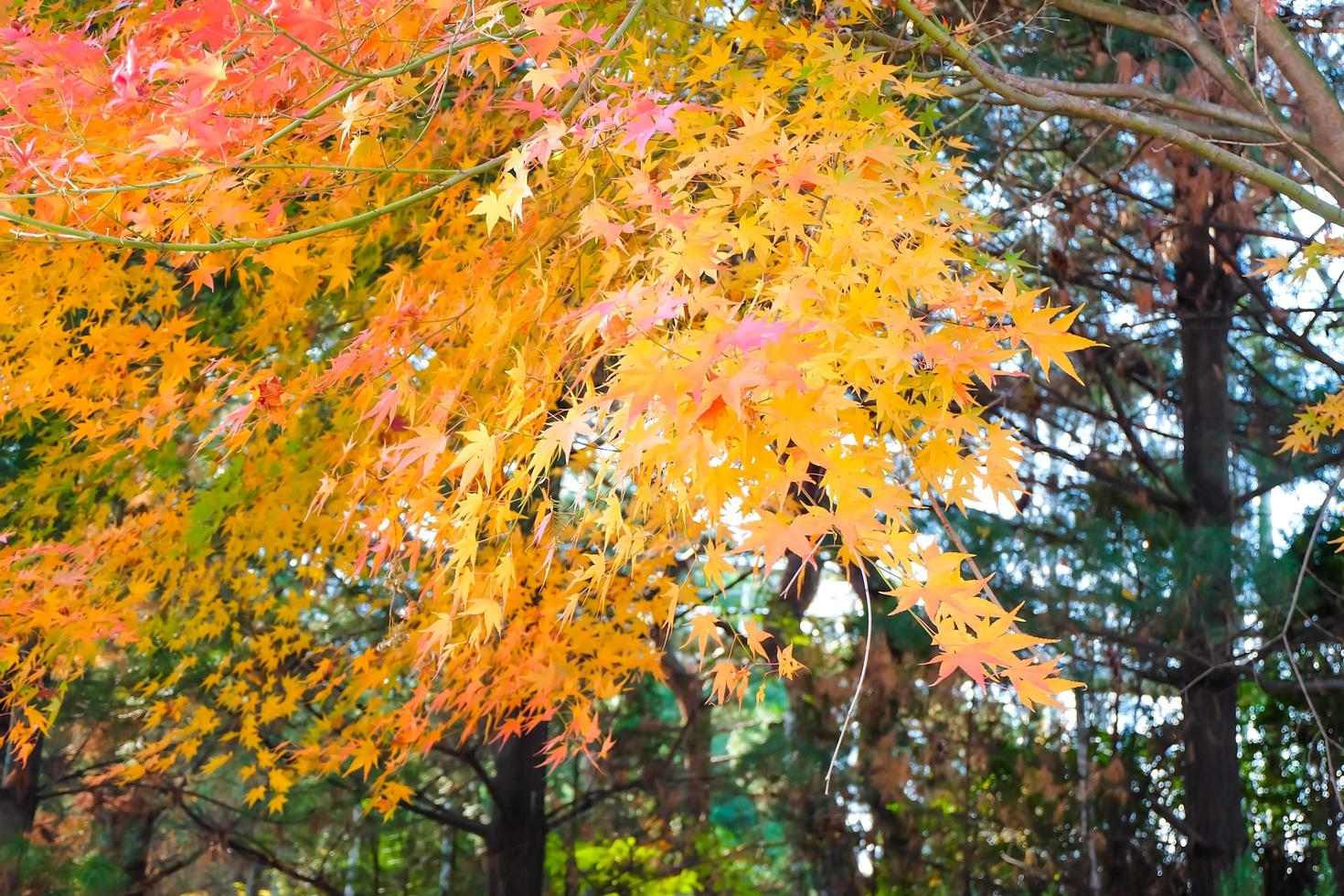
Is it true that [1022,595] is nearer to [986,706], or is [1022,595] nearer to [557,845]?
[986,706]

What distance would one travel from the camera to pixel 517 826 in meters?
5.88

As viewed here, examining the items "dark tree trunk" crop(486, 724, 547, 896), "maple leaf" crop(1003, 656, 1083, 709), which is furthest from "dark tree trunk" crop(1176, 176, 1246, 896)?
"maple leaf" crop(1003, 656, 1083, 709)

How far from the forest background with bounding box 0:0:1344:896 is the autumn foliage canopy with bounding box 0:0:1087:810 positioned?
2 centimetres

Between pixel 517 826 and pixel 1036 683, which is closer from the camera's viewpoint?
pixel 1036 683

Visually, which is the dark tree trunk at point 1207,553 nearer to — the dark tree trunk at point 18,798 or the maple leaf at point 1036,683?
the maple leaf at point 1036,683

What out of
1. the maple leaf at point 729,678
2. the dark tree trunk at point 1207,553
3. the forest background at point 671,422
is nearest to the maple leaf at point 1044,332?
the forest background at point 671,422

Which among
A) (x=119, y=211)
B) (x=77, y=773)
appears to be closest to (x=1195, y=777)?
(x=119, y=211)

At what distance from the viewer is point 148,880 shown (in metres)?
6.62

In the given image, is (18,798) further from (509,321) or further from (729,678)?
(729,678)

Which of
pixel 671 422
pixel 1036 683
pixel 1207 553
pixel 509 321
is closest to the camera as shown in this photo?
pixel 1036 683

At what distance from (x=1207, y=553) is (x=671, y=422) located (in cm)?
412

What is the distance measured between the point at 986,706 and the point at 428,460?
496 cm

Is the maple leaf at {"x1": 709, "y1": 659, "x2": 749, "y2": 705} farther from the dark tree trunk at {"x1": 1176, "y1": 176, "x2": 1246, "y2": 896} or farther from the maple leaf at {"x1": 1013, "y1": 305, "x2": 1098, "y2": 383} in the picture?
the dark tree trunk at {"x1": 1176, "y1": 176, "x2": 1246, "y2": 896}

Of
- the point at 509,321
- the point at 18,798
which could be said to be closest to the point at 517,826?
the point at 18,798
